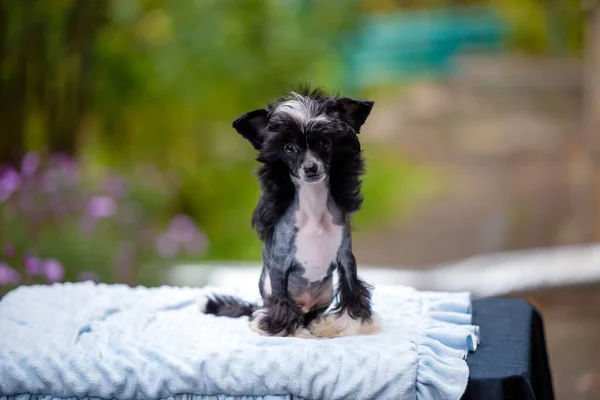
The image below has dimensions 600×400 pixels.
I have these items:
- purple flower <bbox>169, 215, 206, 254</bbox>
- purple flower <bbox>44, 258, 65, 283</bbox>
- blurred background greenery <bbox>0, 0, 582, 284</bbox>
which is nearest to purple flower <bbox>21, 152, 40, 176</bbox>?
blurred background greenery <bbox>0, 0, 582, 284</bbox>

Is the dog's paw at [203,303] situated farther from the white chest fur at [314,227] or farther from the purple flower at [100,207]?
the purple flower at [100,207]

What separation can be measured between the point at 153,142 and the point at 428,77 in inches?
139

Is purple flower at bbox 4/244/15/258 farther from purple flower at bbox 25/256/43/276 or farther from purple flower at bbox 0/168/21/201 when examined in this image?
purple flower at bbox 0/168/21/201

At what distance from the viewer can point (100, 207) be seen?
386 centimetres

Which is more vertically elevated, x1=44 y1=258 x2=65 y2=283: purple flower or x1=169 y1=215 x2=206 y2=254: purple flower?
x1=169 y1=215 x2=206 y2=254: purple flower

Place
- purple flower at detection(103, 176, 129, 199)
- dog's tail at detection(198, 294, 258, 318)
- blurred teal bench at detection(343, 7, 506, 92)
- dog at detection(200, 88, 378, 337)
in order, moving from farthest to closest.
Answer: blurred teal bench at detection(343, 7, 506, 92), purple flower at detection(103, 176, 129, 199), dog's tail at detection(198, 294, 258, 318), dog at detection(200, 88, 378, 337)

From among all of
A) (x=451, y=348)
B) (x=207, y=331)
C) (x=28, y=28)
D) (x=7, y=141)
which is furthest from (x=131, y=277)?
(x=451, y=348)

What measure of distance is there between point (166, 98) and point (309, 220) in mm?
3817

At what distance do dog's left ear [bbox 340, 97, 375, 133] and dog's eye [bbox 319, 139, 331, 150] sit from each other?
0.26 ft

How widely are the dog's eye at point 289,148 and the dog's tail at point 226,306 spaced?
44 centimetres

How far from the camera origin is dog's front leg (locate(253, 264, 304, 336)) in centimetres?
187

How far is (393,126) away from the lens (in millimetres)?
7922

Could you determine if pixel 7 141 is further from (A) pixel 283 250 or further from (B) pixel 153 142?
(A) pixel 283 250

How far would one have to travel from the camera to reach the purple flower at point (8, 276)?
3152 millimetres
